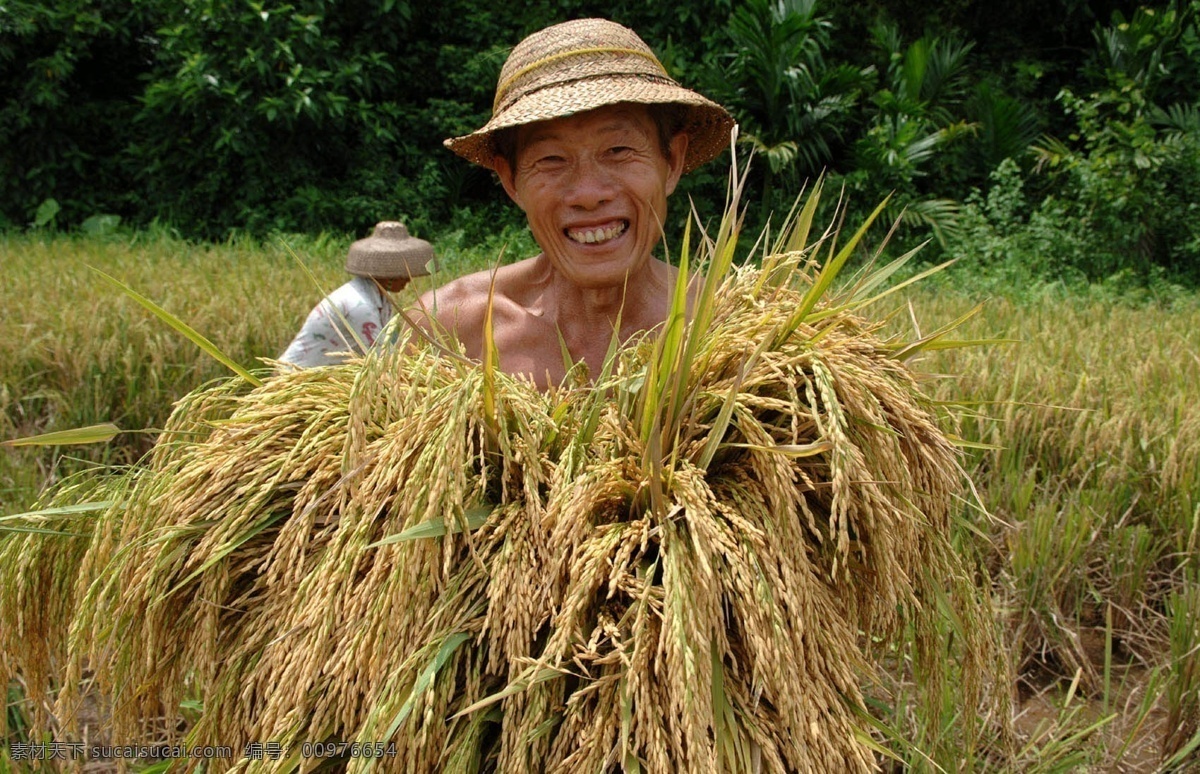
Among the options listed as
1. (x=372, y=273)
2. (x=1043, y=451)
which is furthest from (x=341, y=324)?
(x=1043, y=451)

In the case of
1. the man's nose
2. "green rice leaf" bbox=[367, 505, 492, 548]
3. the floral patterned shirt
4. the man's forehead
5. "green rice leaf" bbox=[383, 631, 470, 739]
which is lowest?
the floral patterned shirt

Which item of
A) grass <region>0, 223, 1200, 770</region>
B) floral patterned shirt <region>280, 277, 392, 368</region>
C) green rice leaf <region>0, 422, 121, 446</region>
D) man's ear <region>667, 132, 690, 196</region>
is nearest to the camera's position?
green rice leaf <region>0, 422, 121, 446</region>

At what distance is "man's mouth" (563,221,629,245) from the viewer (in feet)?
5.52

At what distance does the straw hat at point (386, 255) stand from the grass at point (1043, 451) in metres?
0.53

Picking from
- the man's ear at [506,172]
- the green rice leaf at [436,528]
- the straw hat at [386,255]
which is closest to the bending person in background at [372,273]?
the straw hat at [386,255]

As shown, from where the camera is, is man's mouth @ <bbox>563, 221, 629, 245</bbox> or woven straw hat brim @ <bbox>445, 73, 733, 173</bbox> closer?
woven straw hat brim @ <bbox>445, 73, 733, 173</bbox>

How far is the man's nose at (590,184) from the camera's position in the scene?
1624mm

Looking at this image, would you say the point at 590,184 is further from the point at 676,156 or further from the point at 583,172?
the point at 676,156

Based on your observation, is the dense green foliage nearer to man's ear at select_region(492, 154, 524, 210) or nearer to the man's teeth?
man's ear at select_region(492, 154, 524, 210)

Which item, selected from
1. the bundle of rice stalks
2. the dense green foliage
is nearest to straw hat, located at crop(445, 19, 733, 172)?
the bundle of rice stalks

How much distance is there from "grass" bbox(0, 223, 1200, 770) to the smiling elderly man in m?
0.73

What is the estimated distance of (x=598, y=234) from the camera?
1.68m

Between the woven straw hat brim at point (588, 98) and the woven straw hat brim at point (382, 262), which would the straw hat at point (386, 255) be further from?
the woven straw hat brim at point (588, 98)

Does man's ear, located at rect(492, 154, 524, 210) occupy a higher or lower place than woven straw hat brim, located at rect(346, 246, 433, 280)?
higher
